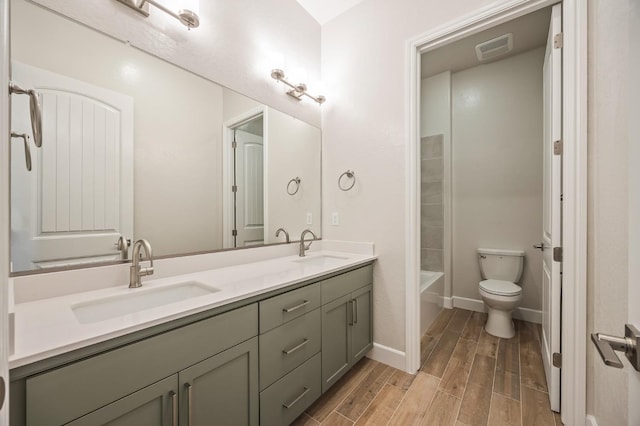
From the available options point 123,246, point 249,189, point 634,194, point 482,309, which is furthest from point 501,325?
point 123,246

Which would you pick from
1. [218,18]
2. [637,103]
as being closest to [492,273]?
[637,103]

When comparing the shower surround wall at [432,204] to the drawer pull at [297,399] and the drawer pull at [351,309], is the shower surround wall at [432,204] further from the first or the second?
the drawer pull at [297,399]

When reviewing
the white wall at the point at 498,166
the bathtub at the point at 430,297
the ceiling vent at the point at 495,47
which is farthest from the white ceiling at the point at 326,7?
the bathtub at the point at 430,297

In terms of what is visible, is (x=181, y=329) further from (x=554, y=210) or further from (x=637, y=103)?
(x=554, y=210)

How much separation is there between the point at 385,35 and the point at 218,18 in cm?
119

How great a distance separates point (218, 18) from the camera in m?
1.60

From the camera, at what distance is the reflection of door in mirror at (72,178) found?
0.98m

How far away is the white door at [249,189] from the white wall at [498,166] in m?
2.38

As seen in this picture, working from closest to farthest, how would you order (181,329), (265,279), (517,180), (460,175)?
1. (181,329)
2. (265,279)
3. (517,180)
4. (460,175)

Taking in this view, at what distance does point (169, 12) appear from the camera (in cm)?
128

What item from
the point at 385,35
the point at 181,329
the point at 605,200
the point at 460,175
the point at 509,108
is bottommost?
the point at 181,329

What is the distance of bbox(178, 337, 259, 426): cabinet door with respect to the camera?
2.92 ft

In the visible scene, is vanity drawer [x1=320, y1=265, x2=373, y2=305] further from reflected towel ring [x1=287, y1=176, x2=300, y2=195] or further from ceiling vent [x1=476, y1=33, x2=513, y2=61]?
ceiling vent [x1=476, y1=33, x2=513, y2=61]

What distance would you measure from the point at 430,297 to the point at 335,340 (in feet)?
4.54
